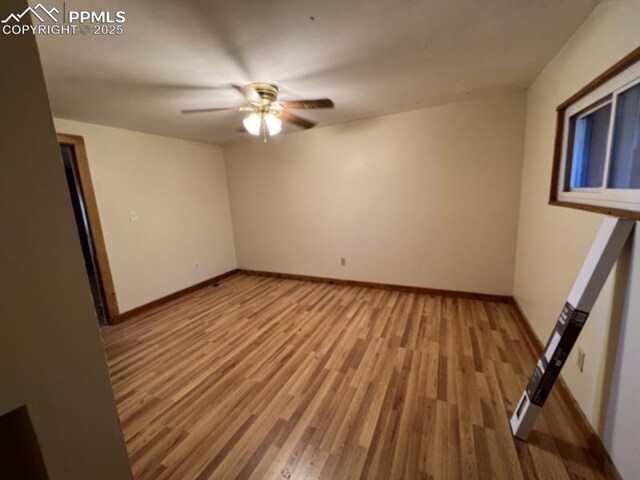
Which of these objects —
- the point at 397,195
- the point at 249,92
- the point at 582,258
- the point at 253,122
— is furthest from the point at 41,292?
the point at 397,195

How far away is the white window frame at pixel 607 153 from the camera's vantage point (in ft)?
4.11

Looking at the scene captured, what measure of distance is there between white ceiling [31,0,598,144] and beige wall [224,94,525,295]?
591mm

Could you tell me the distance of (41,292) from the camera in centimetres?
62

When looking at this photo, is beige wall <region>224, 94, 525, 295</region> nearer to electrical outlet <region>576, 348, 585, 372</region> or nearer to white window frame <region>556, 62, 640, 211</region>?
white window frame <region>556, 62, 640, 211</region>

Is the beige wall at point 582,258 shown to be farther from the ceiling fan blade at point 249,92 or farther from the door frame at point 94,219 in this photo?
the door frame at point 94,219

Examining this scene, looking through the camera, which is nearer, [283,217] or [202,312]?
[202,312]

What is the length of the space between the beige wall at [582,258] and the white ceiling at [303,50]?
0.59 ft

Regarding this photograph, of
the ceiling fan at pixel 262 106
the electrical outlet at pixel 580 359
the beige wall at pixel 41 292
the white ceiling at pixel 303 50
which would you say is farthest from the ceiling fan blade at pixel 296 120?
the electrical outlet at pixel 580 359

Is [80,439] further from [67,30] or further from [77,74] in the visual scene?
[77,74]

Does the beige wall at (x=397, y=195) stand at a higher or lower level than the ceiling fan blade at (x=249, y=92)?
lower

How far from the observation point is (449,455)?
4.47ft

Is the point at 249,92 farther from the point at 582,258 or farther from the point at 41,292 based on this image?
the point at 582,258

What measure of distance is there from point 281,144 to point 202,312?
262 centimetres

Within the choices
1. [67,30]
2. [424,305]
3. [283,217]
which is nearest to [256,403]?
[424,305]
